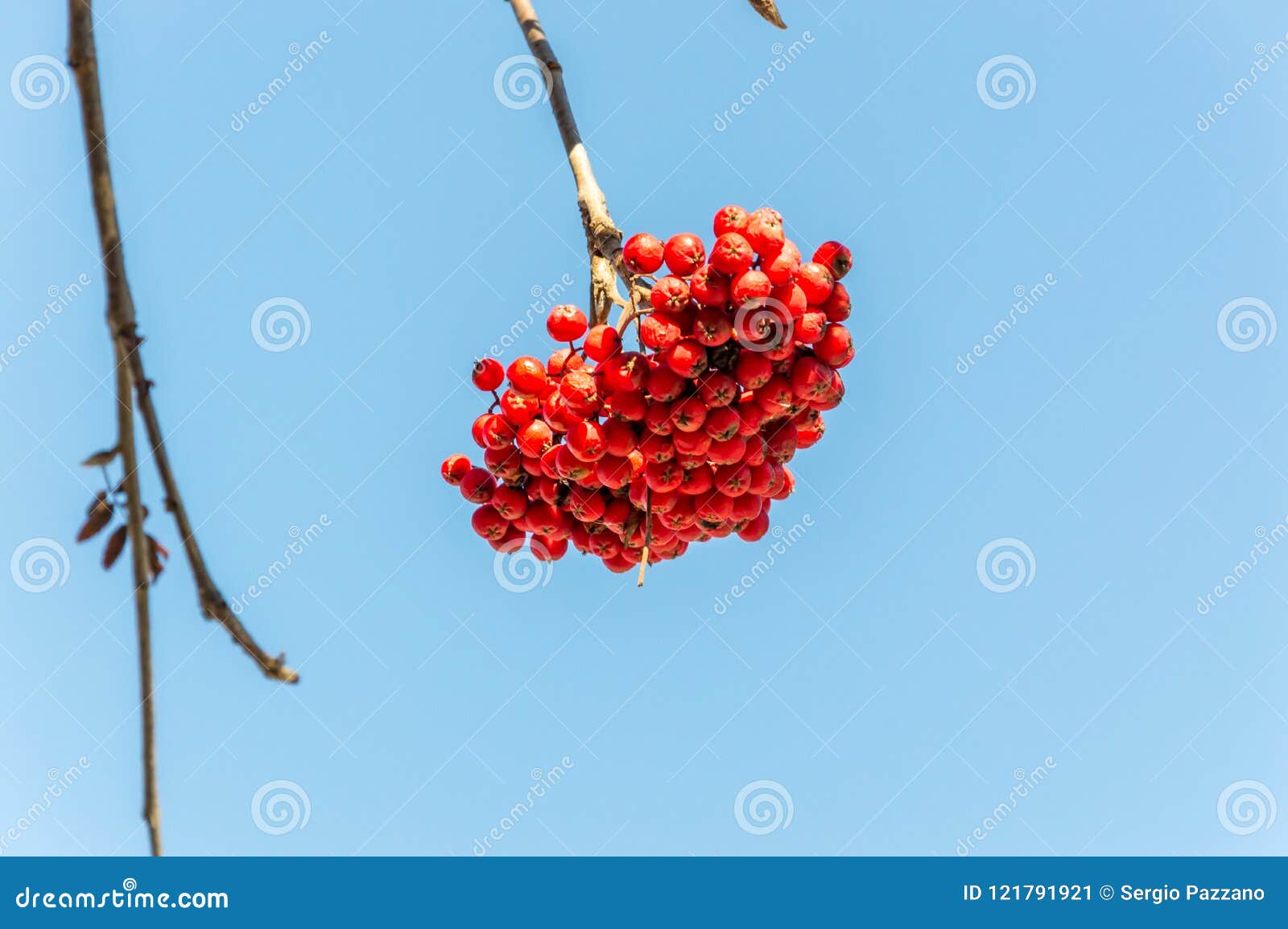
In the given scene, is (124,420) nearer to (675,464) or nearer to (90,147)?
(90,147)

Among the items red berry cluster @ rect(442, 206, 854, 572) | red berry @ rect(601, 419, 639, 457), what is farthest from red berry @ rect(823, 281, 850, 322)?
red berry @ rect(601, 419, 639, 457)

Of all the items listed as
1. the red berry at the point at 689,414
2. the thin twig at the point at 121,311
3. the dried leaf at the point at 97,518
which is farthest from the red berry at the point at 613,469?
the thin twig at the point at 121,311

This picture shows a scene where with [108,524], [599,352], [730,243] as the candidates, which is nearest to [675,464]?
[599,352]

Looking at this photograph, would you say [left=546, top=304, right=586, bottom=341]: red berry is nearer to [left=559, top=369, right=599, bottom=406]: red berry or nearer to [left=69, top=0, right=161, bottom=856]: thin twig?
[left=559, top=369, right=599, bottom=406]: red berry

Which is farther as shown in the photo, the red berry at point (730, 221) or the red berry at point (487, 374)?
the red berry at point (487, 374)

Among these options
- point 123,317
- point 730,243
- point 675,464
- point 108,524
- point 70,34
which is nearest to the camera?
point 123,317

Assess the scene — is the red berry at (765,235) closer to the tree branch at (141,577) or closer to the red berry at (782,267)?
the red berry at (782,267)
